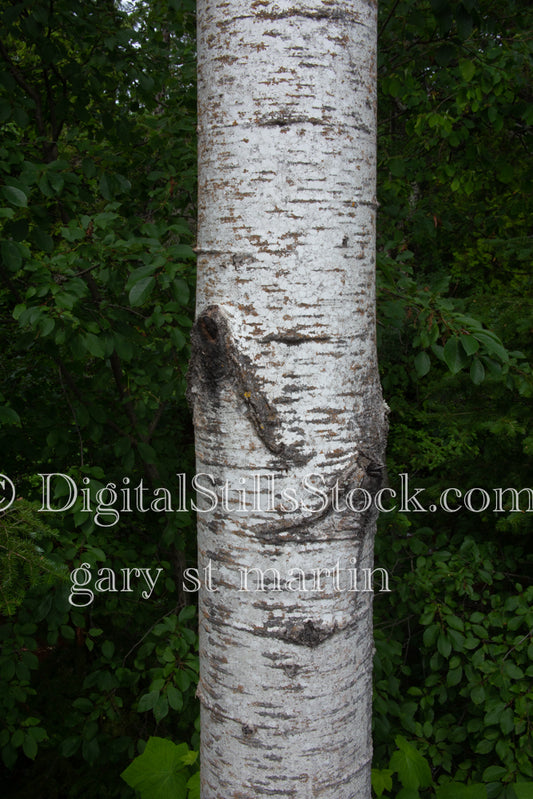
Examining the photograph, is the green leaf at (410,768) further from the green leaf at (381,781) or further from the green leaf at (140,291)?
the green leaf at (140,291)

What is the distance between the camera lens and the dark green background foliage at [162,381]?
192 cm

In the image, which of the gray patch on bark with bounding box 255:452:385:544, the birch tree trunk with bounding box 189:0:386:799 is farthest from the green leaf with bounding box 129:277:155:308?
the gray patch on bark with bounding box 255:452:385:544

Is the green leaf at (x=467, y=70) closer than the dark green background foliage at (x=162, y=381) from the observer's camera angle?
No

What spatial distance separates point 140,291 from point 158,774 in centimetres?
152

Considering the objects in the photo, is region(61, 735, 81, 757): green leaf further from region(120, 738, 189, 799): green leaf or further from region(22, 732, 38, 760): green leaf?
region(120, 738, 189, 799): green leaf

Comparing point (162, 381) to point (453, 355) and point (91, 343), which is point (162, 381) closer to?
point (91, 343)

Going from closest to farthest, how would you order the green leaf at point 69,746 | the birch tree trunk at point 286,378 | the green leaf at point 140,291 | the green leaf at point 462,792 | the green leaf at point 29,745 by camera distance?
the birch tree trunk at point 286,378 → the green leaf at point 140,291 → the green leaf at point 462,792 → the green leaf at point 29,745 → the green leaf at point 69,746

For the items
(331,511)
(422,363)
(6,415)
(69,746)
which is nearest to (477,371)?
(422,363)

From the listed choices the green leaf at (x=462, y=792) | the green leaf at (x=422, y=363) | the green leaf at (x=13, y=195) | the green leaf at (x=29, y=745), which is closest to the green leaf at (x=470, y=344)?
the green leaf at (x=422, y=363)

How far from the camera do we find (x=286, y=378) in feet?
3.28

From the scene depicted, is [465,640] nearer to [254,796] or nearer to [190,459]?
[254,796]

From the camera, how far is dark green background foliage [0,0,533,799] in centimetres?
192

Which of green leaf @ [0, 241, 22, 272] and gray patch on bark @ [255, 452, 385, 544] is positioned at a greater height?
green leaf @ [0, 241, 22, 272]

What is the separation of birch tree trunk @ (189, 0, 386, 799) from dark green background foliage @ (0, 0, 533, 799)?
1.83 ft
